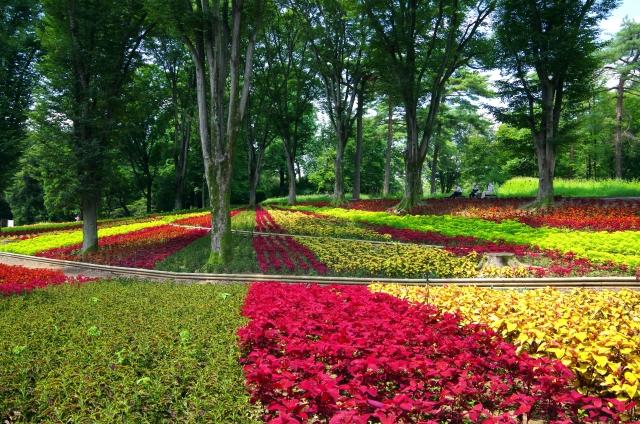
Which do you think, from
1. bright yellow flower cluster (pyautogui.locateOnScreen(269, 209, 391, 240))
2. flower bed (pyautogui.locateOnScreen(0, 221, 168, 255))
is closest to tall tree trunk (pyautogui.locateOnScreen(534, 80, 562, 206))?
bright yellow flower cluster (pyautogui.locateOnScreen(269, 209, 391, 240))

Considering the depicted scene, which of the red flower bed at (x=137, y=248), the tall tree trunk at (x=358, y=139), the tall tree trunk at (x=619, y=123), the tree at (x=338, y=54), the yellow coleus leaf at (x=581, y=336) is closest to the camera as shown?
the yellow coleus leaf at (x=581, y=336)

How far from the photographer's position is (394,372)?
13.1 ft

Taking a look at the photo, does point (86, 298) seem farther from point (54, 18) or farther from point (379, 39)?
point (379, 39)

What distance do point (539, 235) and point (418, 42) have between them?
1457 cm

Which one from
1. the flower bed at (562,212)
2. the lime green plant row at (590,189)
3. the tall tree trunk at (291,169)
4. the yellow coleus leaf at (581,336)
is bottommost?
the yellow coleus leaf at (581,336)

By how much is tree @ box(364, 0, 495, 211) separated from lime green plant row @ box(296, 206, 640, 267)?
480 cm

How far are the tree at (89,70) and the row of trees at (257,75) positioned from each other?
0.05 m

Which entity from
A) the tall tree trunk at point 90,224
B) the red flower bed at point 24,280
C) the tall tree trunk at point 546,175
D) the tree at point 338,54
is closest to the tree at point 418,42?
the tree at point 338,54

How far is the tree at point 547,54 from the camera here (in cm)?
1917

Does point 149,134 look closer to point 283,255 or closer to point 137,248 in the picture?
point 137,248

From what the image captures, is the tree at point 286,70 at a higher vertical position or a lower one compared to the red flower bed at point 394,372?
higher

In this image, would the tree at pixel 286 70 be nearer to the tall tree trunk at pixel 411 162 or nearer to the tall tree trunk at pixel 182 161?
the tall tree trunk at pixel 182 161

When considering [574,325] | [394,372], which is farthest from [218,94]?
[574,325]

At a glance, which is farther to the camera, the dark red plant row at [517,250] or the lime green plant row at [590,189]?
the lime green plant row at [590,189]
